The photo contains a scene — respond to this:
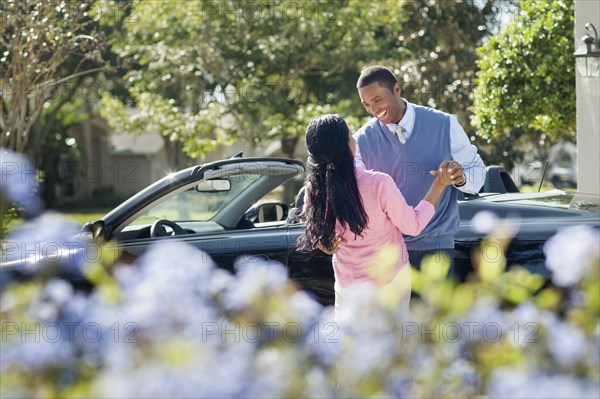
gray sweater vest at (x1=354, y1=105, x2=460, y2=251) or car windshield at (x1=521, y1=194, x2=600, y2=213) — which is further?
car windshield at (x1=521, y1=194, x2=600, y2=213)

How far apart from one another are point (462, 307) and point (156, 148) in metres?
47.3

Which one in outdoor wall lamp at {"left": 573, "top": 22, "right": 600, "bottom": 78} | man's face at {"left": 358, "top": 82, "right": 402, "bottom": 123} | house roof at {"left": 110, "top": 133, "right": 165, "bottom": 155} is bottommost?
man's face at {"left": 358, "top": 82, "right": 402, "bottom": 123}

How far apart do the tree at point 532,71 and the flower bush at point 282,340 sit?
934 centimetres

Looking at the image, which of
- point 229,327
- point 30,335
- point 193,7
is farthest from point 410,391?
point 193,7

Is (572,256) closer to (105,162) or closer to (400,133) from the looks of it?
(400,133)

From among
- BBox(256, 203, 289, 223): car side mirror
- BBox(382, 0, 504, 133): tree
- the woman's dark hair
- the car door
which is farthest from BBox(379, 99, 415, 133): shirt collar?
BBox(382, 0, 504, 133): tree

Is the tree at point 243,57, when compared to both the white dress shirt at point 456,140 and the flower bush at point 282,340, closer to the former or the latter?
the white dress shirt at point 456,140

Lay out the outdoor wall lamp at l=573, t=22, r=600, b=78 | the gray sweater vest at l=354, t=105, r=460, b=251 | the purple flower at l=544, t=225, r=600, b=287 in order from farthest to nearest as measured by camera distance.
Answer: the outdoor wall lamp at l=573, t=22, r=600, b=78
the gray sweater vest at l=354, t=105, r=460, b=251
the purple flower at l=544, t=225, r=600, b=287

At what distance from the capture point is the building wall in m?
10.4

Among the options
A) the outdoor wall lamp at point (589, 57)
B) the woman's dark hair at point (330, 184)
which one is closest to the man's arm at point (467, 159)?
the woman's dark hair at point (330, 184)

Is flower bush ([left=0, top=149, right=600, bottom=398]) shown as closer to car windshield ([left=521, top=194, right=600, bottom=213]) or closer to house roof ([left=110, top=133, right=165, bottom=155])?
car windshield ([left=521, top=194, right=600, bottom=213])

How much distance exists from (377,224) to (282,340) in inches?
56.7

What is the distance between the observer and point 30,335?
97.4 inches

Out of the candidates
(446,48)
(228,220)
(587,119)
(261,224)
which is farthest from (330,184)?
(446,48)
